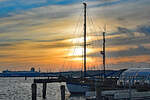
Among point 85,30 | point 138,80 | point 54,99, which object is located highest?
point 85,30

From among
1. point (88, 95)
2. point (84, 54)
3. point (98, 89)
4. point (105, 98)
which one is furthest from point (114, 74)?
point (98, 89)

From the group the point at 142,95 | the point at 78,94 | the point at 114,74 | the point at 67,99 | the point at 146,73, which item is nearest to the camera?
the point at 142,95

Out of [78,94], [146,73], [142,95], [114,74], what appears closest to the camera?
[142,95]

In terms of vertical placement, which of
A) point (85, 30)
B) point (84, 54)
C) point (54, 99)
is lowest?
point (54, 99)

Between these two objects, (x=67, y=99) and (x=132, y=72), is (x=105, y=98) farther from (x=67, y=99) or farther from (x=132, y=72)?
(x=67, y=99)

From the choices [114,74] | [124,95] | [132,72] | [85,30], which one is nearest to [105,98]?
[124,95]

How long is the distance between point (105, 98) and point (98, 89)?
18.0 feet

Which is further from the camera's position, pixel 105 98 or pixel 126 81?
pixel 126 81

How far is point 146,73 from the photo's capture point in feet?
193

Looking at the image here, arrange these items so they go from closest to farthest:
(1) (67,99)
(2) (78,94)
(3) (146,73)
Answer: (3) (146,73) → (1) (67,99) → (2) (78,94)

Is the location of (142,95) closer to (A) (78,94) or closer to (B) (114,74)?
(B) (114,74)

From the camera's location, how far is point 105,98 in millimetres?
55188

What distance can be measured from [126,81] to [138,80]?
2.55 m

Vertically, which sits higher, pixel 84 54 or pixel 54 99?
pixel 84 54
